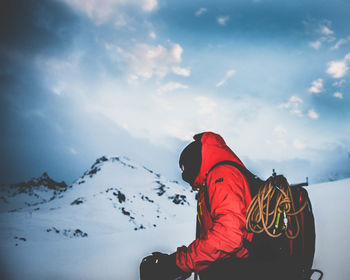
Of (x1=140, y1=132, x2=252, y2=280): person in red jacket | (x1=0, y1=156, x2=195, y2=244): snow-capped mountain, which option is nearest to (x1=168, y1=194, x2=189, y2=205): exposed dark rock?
(x1=0, y1=156, x2=195, y2=244): snow-capped mountain

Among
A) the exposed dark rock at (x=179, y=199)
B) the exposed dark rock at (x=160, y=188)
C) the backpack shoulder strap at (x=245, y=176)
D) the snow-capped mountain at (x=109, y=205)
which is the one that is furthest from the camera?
the exposed dark rock at (x=160, y=188)

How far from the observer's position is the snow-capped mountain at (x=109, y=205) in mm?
32519

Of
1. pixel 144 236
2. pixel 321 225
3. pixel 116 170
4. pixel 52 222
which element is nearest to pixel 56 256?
pixel 144 236

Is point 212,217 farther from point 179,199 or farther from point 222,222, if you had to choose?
point 179,199

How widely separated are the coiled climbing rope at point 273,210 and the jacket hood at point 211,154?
0.41 metres

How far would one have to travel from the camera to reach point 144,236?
23.5ft

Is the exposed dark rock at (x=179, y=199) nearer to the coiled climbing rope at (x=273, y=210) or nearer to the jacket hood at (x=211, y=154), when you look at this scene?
the jacket hood at (x=211, y=154)

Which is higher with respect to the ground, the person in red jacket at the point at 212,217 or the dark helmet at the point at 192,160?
the dark helmet at the point at 192,160

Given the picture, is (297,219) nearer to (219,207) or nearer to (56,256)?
(219,207)

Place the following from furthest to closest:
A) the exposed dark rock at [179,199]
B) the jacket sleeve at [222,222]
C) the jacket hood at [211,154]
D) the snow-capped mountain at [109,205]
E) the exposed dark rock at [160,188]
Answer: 1. the exposed dark rock at [160,188]
2. the exposed dark rock at [179,199]
3. the snow-capped mountain at [109,205]
4. the jacket hood at [211,154]
5. the jacket sleeve at [222,222]

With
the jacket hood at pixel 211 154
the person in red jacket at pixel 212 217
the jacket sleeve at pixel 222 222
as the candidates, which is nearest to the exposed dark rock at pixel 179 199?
the person in red jacket at pixel 212 217

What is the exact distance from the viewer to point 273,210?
180 cm

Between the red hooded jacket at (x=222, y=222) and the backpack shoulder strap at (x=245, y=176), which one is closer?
the red hooded jacket at (x=222, y=222)

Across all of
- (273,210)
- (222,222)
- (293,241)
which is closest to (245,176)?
(273,210)
